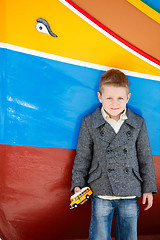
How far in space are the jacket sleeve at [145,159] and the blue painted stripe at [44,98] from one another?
0.22 meters

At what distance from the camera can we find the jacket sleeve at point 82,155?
1.51 m

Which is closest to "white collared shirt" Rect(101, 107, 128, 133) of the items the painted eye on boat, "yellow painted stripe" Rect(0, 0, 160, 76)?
"yellow painted stripe" Rect(0, 0, 160, 76)

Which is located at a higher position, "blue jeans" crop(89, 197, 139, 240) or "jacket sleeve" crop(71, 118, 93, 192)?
"jacket sleeve" crop(71, 118, 93, 192)

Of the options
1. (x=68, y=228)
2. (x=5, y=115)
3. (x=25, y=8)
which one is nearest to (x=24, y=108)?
(x=5, y=115)

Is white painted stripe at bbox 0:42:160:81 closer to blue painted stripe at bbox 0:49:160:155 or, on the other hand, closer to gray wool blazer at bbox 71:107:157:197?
blue painted stripe at bbox 0:49:160:155

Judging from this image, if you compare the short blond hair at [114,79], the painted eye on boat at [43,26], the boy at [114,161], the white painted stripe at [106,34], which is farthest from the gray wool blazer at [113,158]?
the painted eye on boat at [43,26]

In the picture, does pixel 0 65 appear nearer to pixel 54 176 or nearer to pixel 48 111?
pixel 48 111

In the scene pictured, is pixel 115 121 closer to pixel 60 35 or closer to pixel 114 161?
pixel 114 161

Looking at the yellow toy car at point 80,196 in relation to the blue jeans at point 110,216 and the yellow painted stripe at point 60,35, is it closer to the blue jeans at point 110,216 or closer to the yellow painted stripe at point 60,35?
the blue jeans at point 110,216

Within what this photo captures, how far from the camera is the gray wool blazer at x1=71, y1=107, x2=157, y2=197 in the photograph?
146 cm

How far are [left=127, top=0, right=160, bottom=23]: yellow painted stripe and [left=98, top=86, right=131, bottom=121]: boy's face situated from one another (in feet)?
1.19

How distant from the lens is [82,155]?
4.98ft

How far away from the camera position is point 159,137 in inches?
64.4

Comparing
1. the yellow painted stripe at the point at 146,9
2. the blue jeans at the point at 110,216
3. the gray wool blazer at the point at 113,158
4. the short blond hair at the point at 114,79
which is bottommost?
the blue jeans at the point at 110,216
